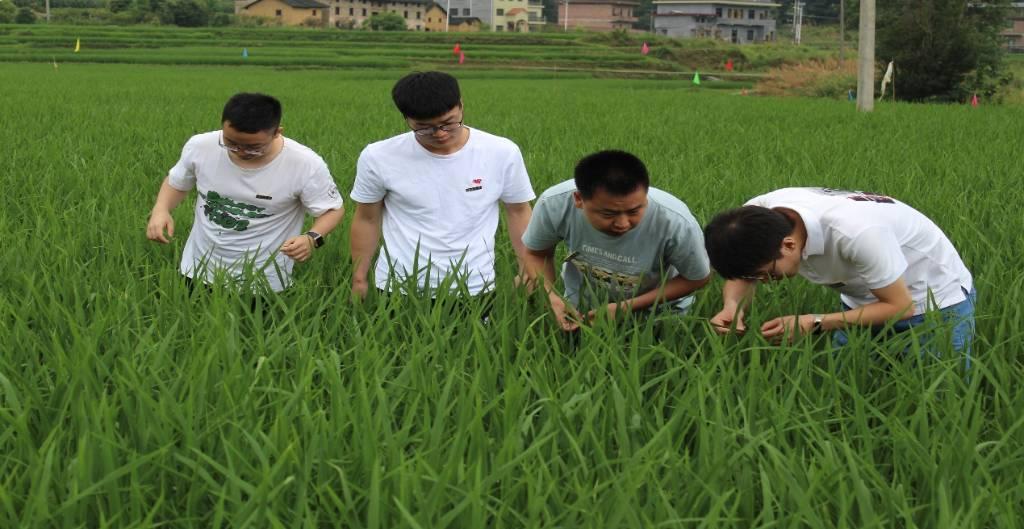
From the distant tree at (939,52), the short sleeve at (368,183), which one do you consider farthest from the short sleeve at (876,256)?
the distant tree at (939,52)

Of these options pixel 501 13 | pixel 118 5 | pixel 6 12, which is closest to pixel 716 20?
pixel 501 13

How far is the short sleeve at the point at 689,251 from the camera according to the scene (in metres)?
2.49

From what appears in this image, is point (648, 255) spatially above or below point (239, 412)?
above

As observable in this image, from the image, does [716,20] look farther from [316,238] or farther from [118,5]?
[316,238]

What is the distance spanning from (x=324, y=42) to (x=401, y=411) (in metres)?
40.7

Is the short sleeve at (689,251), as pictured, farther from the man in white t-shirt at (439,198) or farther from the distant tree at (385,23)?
the distant tree at (385,23)

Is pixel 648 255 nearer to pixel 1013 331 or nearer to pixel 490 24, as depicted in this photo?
pixel 1013 331

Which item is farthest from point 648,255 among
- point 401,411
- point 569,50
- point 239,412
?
point 569,50

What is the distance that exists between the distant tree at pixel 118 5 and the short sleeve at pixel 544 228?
192 ft

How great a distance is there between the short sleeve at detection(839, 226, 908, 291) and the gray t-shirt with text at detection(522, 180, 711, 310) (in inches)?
15.5

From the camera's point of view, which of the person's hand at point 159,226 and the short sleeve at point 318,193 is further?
the short sleeve at point 318,193

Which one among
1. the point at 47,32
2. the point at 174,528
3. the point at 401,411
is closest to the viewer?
the point at 174,528

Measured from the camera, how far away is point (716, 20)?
65.9 m

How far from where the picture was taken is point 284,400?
1949 mm
